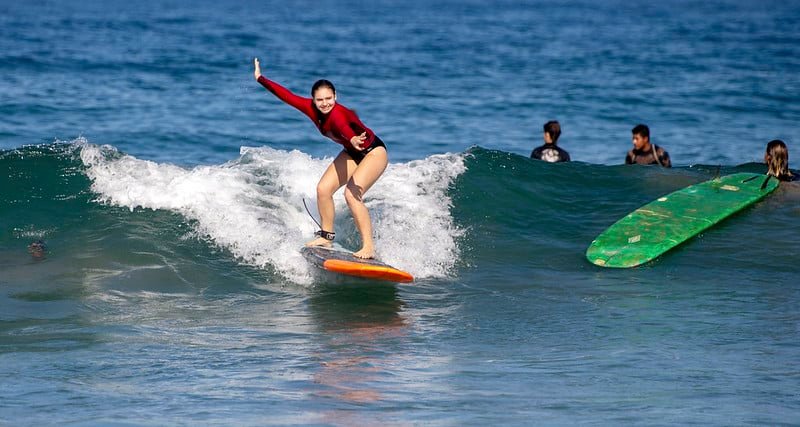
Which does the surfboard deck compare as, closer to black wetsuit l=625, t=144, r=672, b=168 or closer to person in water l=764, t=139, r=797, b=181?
person in water l=764, t=139, r=797, b=181

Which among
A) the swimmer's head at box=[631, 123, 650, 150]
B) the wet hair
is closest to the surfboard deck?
the wet hair

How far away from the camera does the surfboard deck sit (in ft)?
27.1

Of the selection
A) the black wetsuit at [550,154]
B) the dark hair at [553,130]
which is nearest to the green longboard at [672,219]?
the black wetsuit at [550,154]

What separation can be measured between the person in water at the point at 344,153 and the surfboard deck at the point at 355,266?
119 millimetres

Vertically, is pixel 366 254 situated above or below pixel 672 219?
below

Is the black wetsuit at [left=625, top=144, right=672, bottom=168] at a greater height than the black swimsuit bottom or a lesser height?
lesser

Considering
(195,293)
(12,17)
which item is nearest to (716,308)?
(195,293)

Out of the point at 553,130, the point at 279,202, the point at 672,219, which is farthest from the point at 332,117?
the point at 553,130

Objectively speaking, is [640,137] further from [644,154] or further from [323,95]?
[323,95]

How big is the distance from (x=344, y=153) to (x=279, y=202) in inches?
90.4

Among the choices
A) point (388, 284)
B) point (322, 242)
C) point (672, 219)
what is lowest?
point (388, 284)

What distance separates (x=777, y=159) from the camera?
11664 millimetres

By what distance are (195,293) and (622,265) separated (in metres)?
3.72

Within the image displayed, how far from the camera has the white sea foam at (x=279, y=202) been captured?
9.58 m
